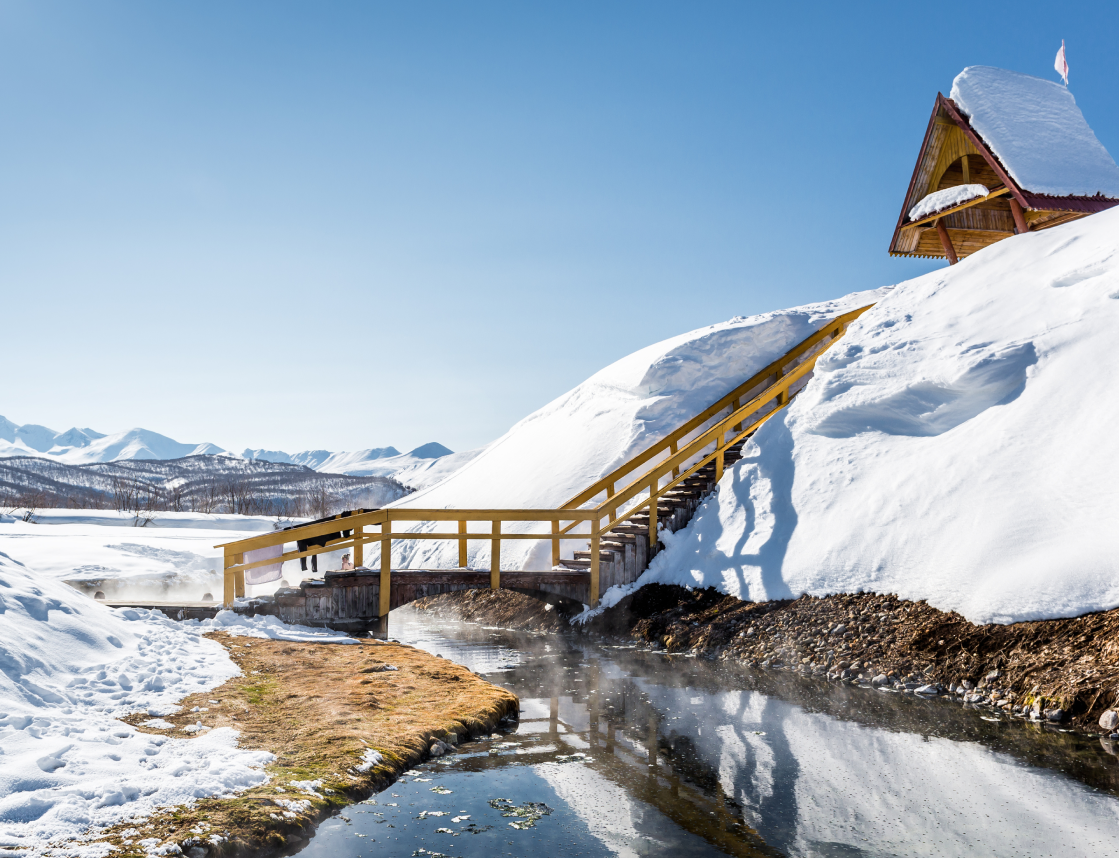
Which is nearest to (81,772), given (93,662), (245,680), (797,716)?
(93,662)

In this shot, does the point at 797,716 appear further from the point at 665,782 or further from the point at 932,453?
the point at 932,453

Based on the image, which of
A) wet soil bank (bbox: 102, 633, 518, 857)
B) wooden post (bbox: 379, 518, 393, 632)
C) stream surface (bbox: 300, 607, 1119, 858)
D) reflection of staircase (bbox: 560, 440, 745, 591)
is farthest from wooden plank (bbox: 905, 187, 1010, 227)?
wet soil bank (bbox: 102, 633, 518, 857)

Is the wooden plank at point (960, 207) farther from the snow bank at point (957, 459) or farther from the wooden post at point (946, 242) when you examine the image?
the snow bank at point (957, 459)

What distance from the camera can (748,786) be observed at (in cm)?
535

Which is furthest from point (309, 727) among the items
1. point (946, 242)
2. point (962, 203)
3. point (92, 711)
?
point (946, 242)

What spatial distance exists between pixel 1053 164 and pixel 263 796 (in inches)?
725

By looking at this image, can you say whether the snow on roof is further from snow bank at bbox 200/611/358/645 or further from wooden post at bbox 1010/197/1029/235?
snow bank at bbox 200/611/358/645

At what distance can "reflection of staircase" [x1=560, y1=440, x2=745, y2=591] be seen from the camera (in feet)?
44.0

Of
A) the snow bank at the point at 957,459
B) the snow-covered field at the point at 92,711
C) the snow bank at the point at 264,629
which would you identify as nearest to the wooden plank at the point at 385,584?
the snow bank at the point at 264,629

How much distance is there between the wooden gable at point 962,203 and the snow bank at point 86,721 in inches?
655

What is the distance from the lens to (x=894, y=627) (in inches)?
359

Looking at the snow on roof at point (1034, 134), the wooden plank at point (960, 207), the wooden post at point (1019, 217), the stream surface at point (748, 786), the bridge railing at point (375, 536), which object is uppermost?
the snow on roof at point (1034, 134)

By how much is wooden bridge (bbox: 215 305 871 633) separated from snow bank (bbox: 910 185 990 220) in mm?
5326

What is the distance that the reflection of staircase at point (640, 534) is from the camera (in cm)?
1341
